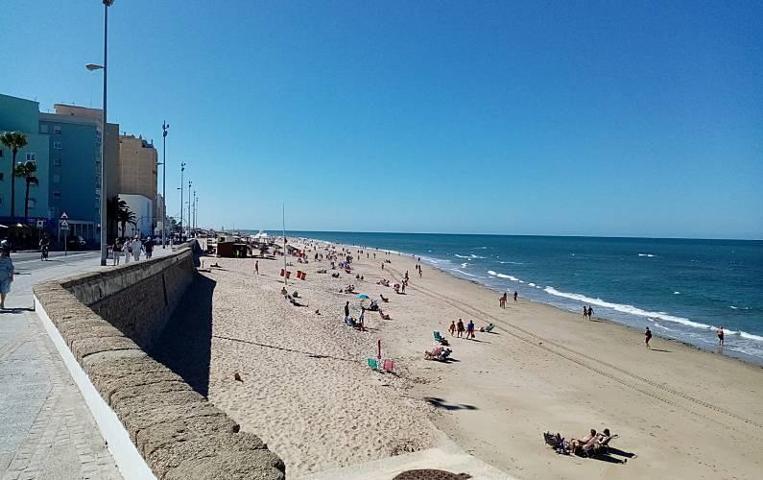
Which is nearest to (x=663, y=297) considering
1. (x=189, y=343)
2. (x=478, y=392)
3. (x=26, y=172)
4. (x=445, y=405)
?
(x=478, y=392)

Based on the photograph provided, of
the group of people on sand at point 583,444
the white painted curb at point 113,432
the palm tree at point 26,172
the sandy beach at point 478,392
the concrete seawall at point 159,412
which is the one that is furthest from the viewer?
the palm tree at point 26,172

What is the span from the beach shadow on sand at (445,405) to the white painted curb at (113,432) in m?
10.6

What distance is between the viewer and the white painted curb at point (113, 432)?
2.94m

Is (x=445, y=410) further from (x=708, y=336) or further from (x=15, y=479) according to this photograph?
(x=708, y=336)

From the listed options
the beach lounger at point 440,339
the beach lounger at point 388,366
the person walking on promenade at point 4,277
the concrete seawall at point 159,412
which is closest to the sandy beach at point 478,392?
the beach lounger at point 388,366

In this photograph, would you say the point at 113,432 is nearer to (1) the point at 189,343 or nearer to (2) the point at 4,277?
(2) the point at 4,277

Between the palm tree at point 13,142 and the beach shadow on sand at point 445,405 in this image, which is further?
the palm tree at point 13,142

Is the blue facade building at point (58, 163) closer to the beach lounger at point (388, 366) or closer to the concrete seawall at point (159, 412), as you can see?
the beach lounger at point (388, 366)

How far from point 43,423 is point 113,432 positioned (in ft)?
3.67

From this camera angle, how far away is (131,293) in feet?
43.7

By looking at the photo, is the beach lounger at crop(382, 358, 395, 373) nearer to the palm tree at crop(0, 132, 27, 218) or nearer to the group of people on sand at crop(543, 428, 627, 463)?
the group of people on sand at crop(543, 428, 627, 463)

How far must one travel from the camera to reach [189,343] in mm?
16406

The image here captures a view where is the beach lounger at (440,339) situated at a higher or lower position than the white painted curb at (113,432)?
lower

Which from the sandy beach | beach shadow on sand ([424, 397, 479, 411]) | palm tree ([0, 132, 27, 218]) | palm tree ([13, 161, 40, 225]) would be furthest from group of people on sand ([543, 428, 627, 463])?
palm tree ([0, 132, 27, 218])
